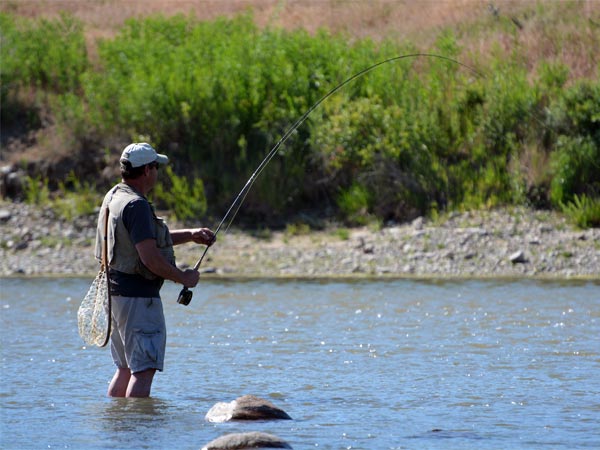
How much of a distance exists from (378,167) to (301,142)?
1.33 meters

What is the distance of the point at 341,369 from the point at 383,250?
7187 mm

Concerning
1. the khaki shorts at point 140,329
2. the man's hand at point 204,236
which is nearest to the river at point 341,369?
the khaki shorts at point 140,329

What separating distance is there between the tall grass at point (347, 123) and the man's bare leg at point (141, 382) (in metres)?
10.2

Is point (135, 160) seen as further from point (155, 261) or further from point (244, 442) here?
point (244, 442)

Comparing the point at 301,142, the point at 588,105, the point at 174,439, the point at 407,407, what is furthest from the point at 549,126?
the point at 174,439

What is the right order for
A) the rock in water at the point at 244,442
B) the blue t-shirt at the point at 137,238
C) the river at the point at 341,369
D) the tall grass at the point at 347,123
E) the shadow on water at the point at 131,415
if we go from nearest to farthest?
the rock in water at the point at 244,442 < the blue t-shirt at the point at 137,238 < the river at the point at 341,369 < the shadow on water at the point at 131,415 < the tall grass at the point at 347,123

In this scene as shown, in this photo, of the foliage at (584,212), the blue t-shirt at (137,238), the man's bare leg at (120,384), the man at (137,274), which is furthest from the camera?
the foliage at (584,212)

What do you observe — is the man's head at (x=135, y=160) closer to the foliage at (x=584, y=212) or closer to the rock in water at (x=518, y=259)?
the rock in water at (x=518, y=259)

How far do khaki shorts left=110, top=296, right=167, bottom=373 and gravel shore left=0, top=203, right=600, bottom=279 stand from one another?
865 cm

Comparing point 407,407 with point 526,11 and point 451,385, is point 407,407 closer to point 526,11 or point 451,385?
point 451,385

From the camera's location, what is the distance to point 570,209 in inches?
618

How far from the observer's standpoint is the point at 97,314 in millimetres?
6465

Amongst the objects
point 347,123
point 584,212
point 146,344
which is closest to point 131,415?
point 146,344

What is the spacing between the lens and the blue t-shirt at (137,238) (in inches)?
241
